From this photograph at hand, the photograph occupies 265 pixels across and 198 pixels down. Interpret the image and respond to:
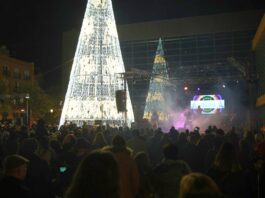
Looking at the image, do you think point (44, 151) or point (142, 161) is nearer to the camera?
point (142, 161)

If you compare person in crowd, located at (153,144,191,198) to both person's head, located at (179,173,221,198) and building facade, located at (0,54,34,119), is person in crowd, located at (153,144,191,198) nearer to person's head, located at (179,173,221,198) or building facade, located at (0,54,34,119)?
person's head, located at (179,173,221,198)

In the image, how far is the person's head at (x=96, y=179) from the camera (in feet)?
11.2

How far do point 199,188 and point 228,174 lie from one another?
3.50 metres

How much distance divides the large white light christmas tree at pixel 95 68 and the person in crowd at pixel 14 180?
22785 mm

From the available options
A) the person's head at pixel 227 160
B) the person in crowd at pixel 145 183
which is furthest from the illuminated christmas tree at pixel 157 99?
the person's head at pixel 227 160

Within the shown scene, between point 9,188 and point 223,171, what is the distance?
307 cm

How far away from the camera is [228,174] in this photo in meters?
6.41

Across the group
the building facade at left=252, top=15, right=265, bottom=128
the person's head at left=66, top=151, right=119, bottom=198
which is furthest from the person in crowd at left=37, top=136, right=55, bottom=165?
the building facade at left=252, top=15, right=265, bottom=128

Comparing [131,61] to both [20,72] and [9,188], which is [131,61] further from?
[9,188]

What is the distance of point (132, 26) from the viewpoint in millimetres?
71312

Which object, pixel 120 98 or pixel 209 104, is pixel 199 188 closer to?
pixel 120 98

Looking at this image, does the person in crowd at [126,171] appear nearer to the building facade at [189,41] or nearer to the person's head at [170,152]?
the person's head at [170,152]

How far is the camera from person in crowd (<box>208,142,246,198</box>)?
6238 mm

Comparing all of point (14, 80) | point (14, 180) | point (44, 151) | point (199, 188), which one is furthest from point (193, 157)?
point (14, 80)
